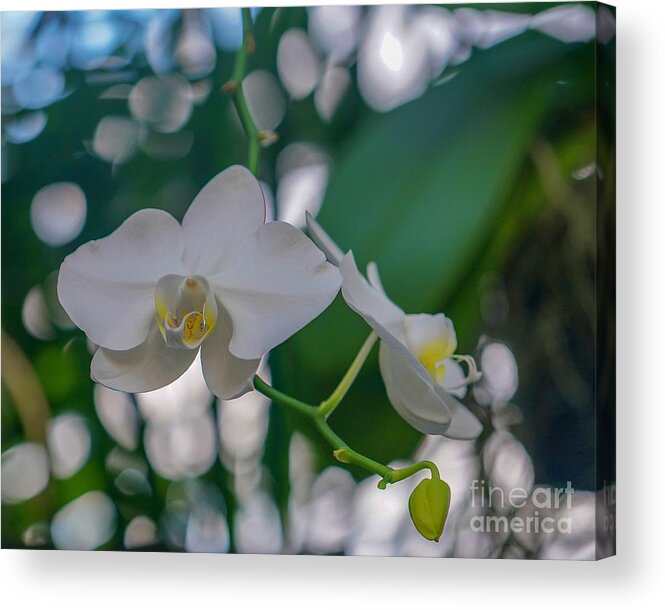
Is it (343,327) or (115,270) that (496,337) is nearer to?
(343,327)

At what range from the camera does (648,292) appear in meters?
1.39

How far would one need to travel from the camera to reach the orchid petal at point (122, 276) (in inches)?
53.8

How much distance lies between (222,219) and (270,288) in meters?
0.10

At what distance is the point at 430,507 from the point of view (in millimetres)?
1343

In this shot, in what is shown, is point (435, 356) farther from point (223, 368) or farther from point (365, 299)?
point (223, 368)

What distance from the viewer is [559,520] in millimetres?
1350

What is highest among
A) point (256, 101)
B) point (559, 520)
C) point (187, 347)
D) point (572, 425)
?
point (256, 101)

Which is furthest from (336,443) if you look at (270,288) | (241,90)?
(241,90)

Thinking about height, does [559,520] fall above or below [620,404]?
below

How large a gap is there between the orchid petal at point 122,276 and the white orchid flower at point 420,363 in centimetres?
19

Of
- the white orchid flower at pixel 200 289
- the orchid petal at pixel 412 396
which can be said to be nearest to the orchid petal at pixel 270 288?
the white orchid flower at pixel 200 289

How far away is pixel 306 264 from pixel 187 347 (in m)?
0.16

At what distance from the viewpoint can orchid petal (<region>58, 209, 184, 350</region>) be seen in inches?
53.8

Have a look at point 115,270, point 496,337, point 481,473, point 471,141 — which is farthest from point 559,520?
point 115,270
